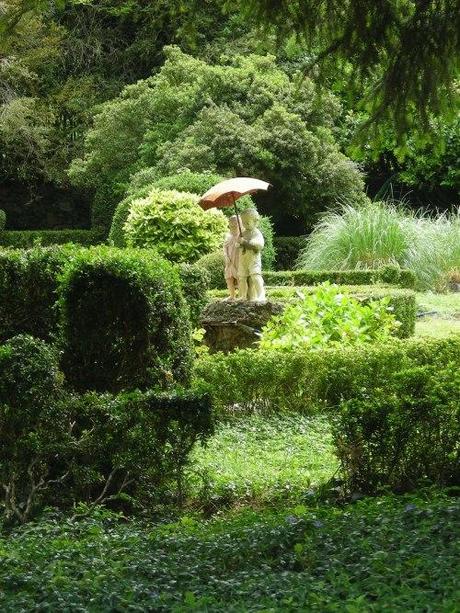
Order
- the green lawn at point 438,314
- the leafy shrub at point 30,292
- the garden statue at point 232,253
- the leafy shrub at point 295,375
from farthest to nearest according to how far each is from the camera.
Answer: the green lawn at point 438,314 < the garden statue at point 232,253 < the leafy shrub at point 295,375 < the leafy shrub at point 30,292

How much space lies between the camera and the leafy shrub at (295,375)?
991cm

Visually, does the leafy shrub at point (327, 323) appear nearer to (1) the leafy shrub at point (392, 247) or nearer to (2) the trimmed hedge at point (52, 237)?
(1) the leafy shrub at point (392, 247)

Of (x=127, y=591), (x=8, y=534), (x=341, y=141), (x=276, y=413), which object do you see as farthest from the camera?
(x=341, y=141)

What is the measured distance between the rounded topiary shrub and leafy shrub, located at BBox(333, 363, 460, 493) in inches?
413

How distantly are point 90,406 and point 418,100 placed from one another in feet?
8.35

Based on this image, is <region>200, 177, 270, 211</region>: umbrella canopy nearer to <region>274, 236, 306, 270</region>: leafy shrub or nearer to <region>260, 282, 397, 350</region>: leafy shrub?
<region>260, 282, 397, 350</region>: leafy shrub

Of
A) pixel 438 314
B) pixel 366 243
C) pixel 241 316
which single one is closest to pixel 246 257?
pixel 241 316

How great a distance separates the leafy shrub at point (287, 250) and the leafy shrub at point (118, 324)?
14195 mm

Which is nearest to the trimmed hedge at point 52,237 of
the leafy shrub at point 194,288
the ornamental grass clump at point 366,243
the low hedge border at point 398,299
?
the ornamental grass clump at point 366,243

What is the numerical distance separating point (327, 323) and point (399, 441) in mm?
4563

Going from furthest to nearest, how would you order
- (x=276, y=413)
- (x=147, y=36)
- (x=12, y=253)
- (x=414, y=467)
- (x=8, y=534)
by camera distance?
(x=147, y=36) < (x=276, y=413) < (x=12, y=253) < (x=414, y=467) < (x=8, y=534)

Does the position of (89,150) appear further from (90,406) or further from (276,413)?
(90,406)

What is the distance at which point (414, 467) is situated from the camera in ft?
22.6

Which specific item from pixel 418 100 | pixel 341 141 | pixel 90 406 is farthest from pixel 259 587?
pixel 341 141
